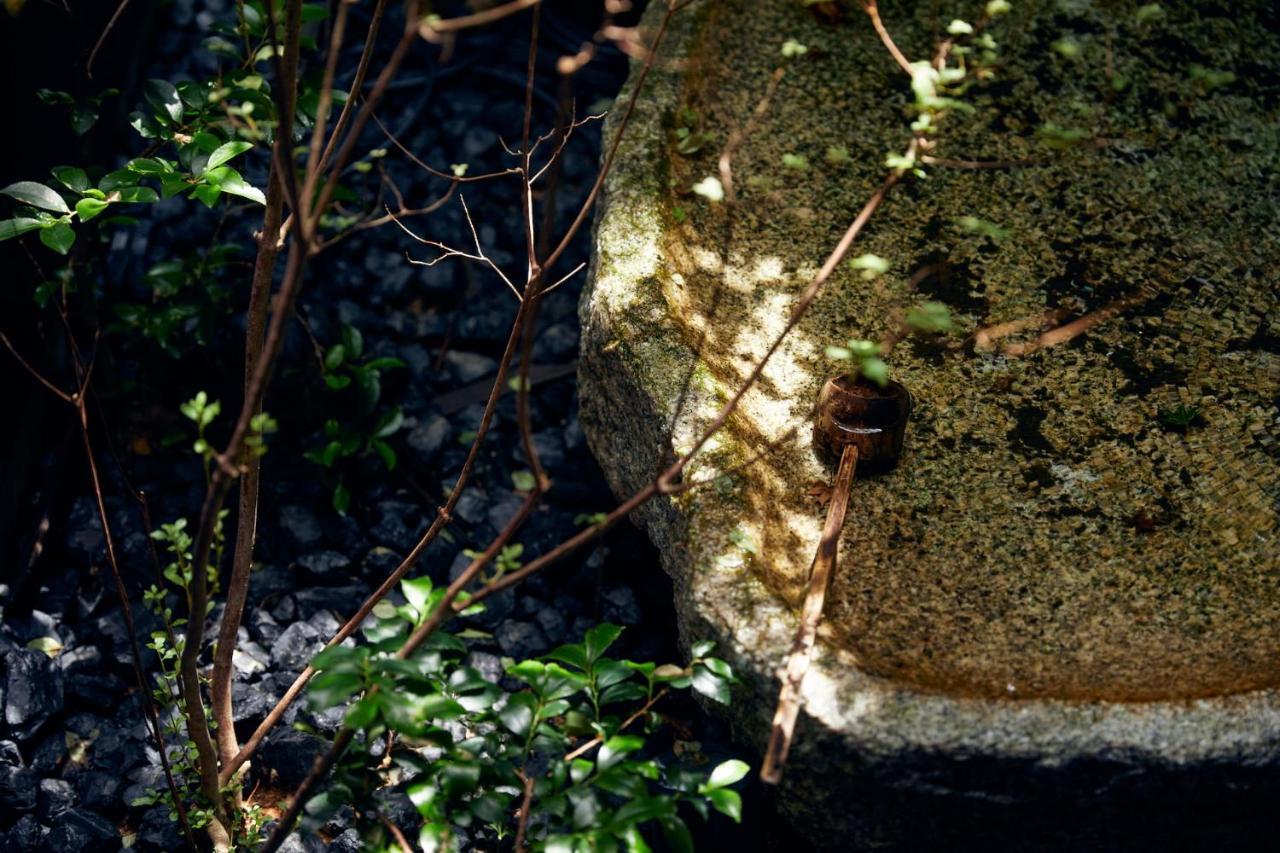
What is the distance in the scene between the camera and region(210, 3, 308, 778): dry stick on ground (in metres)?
1.49

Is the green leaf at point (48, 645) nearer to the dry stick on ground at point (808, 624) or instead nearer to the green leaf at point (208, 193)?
the green leaf at point (208, 193)

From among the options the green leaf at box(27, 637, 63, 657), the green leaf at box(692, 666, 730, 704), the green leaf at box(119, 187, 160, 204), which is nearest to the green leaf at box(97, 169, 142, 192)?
the green leaf at box(119, 187, 160, 204)

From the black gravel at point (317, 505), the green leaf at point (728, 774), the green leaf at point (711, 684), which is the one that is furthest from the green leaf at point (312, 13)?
the green leaf at point (728, 774)

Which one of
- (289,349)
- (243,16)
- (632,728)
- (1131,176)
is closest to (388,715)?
(632,728)

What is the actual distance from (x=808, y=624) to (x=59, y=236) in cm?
132

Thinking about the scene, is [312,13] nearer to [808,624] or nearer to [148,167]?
[148,167]

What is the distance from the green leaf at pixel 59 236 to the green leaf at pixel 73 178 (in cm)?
7

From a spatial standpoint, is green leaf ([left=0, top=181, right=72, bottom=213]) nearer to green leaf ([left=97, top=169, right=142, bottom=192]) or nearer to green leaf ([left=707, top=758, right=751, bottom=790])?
green leaf ([left=97, top=169, right=142, bottom=192])

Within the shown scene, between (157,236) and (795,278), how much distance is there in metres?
1.69

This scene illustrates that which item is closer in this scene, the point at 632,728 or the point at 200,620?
the point at 200,620

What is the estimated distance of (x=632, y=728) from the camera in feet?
7.30

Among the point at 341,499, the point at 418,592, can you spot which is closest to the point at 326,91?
the point at 418,592

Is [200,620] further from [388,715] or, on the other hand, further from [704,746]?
[704,746]

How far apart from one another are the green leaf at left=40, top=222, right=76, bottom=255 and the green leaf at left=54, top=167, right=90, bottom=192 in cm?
7
